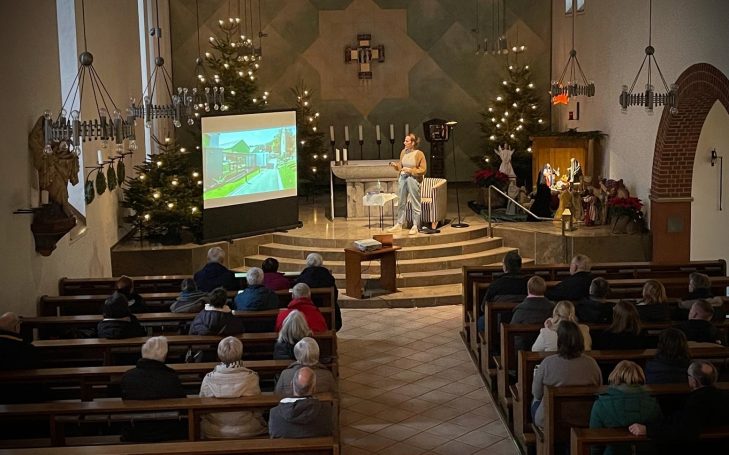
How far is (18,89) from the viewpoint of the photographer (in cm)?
1044

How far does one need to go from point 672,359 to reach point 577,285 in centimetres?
316

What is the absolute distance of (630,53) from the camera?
15898mm

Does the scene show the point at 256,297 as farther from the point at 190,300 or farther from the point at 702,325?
the point at 702,325

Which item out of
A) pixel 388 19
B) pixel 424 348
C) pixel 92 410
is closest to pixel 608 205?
pixel 424 348

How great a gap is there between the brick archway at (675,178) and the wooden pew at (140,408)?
913 centimetres

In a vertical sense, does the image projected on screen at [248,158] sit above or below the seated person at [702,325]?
above

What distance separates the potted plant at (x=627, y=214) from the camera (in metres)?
15.1

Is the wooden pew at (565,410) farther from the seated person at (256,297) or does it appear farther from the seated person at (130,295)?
the seated person at (130,295)

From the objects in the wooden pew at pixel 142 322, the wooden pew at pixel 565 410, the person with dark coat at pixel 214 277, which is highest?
the person with dark coat at pixel 214 277

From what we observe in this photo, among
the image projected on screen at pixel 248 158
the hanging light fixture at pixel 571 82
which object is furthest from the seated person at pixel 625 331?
the image projected on screen at pixel 248 158

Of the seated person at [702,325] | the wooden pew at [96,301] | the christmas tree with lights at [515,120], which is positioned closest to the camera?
the seated person at [702,325]

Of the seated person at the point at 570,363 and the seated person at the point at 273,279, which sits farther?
the seated person at the point at 273,279

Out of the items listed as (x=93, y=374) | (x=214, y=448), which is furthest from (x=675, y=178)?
(x=214, y=448)

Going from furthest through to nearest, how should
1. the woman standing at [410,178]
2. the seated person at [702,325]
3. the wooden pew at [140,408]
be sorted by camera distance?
1. the woman standing at [410,178]
2. the seated person at [702,325]
3. the wooden pew at [140,408]
